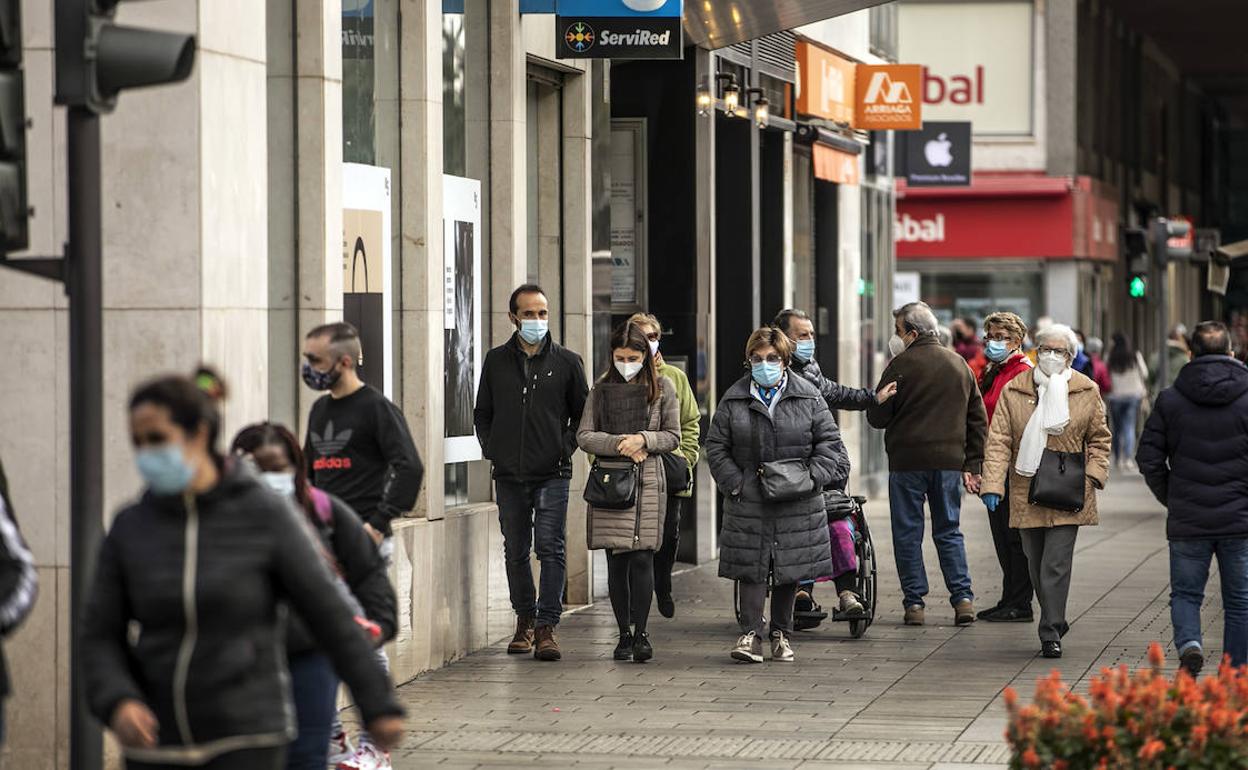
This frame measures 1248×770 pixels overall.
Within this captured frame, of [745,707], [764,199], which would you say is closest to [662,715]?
[745,707]

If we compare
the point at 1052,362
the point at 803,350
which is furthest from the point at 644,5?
the point at 1052,362

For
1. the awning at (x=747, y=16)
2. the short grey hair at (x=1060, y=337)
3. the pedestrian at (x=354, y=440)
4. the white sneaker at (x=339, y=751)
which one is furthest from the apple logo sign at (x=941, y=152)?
the white sneaker at (x=339, y=751)

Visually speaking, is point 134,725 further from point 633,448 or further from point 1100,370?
point 1100,370

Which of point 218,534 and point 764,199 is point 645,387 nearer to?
point 218,534

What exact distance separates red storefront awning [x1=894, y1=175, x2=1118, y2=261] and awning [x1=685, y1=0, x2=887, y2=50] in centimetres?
A: 2102

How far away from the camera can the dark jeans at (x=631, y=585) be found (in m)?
11.9

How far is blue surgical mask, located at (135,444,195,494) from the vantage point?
4969mm

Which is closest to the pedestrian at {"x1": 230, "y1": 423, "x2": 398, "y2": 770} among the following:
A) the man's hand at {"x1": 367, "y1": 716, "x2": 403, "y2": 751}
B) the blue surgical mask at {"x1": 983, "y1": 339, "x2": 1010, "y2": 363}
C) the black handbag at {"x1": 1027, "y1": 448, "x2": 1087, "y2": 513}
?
the man's hand at {"x1": 367, "y1": 716, "x2": 403, "y2": 751}

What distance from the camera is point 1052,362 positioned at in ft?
40.1

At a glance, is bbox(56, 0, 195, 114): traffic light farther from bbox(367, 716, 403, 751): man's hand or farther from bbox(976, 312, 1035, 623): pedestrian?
bbox(976, 312, 1035, 623): pedestrian

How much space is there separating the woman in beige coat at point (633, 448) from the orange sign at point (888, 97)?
422 inches

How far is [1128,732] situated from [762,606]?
514cm

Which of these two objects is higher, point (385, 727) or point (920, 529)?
point (385, 727)

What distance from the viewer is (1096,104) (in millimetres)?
41969
